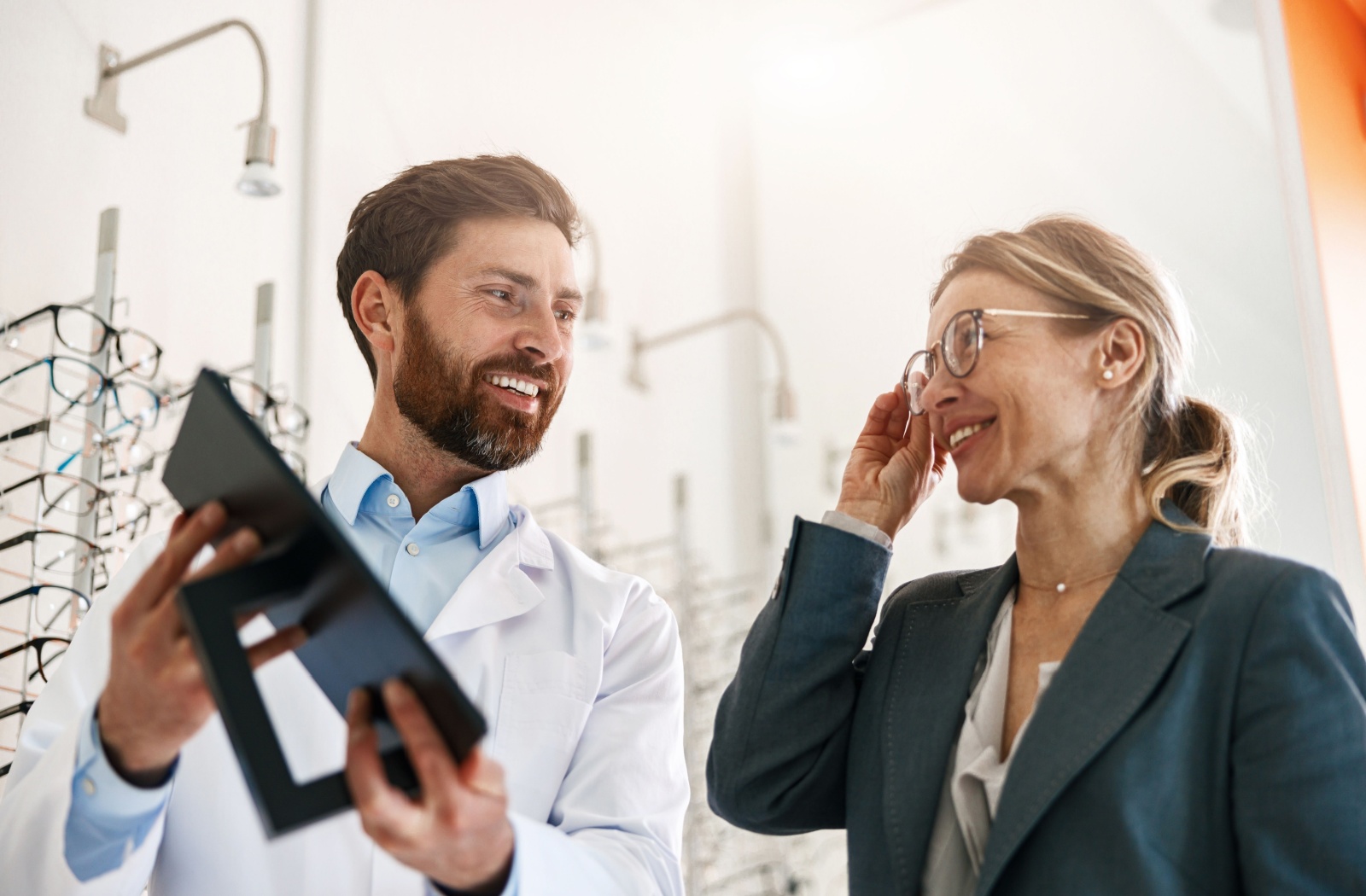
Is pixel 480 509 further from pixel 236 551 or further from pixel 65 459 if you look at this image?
pixel 65 459

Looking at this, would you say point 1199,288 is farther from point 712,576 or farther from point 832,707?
point 832,707

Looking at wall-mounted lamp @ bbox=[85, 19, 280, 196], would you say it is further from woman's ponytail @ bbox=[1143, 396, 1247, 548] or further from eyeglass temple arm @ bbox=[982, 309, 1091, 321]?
woman's ponytail @ bbox=[1143, 396, 1247, 548]

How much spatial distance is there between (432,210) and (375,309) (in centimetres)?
18

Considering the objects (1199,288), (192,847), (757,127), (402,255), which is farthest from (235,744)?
(757,127)

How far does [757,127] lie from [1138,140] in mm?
1749

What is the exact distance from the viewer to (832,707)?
4.88 feet

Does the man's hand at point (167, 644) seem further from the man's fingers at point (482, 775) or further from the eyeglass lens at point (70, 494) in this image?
the eyeglass lens at point (70, 494)

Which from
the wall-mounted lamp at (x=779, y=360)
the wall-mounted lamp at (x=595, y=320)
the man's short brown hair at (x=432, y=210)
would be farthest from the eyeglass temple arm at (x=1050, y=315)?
the wall-mounted lamp at (x=779, y=360)

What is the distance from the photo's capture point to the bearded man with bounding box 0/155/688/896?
3.37 ft

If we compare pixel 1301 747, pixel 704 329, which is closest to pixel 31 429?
pixel 1301 747

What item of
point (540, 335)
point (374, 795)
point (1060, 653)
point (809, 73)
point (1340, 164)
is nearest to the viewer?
point (374, 795)

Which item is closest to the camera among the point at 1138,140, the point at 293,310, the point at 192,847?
the point at 192,847

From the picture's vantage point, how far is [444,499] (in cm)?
169

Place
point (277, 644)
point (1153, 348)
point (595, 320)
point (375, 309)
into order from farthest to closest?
1. point (595, 320)
2. point (375, 309)
3. point (1153, 348)
4. point (277, 644)
